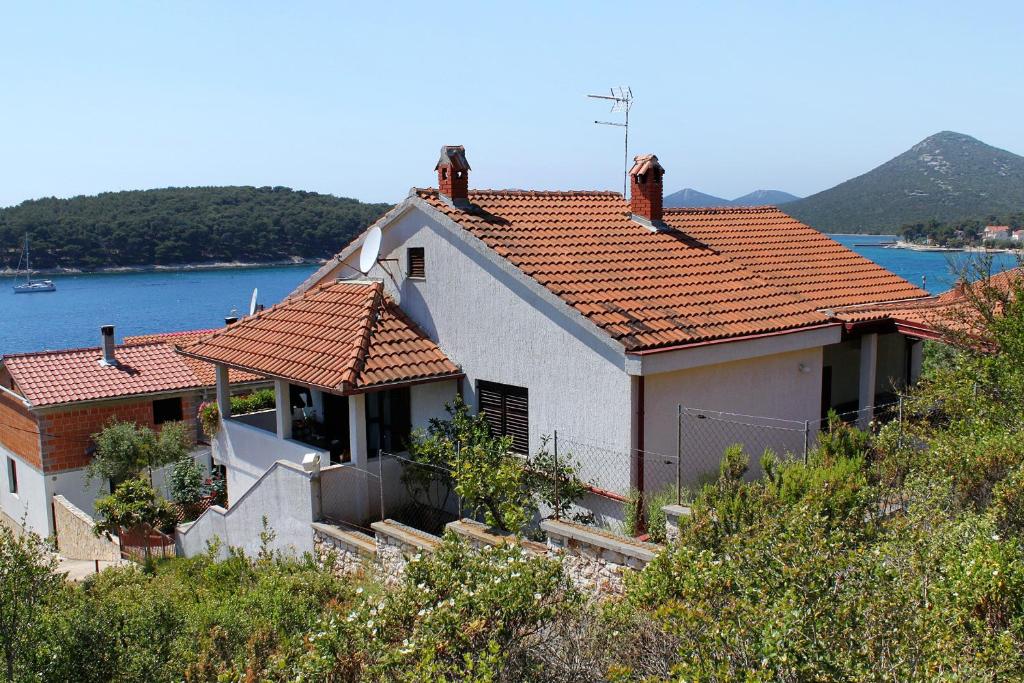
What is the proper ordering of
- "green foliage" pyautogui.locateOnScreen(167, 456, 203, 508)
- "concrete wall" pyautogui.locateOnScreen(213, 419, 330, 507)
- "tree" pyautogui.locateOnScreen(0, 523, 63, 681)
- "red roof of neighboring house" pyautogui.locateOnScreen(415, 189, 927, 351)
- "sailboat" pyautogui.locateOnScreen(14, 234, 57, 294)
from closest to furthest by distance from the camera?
"tree" pyautogui.locateOnScreen(0, 523, 63, 681) < "red roof of neighboring house" pyautogui.locateOnScreen(415, 189, 927, 351) < "concrete wall" pyautogui.locateOnScreen(213, 419, 330, 507) < "green foliage" pyautogui.locateOnScreen(167, 456, 203, 508) < "sailboat" pyautogui.locateOnScreen(14, 234, 57, 294)

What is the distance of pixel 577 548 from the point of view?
1032cm

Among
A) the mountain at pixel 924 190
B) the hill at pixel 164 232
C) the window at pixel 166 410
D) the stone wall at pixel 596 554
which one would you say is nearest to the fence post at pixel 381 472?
the stone wall at pixel 596 554

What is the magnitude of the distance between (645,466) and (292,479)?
588 centimetres

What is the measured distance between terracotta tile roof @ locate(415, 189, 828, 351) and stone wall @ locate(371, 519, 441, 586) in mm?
3879

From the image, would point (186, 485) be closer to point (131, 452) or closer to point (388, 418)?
point (131, 452)

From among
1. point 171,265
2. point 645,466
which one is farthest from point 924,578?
point 171,265

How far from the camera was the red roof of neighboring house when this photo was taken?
12922 millimetres

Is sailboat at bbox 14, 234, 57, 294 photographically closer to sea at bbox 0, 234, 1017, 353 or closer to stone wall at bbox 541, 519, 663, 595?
sea at bbox 0, 234, 1017, 353

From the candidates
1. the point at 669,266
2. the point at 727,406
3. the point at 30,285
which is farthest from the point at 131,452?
the point at 30,285

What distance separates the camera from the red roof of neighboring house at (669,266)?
12.9 m

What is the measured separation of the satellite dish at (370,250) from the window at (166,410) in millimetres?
15784

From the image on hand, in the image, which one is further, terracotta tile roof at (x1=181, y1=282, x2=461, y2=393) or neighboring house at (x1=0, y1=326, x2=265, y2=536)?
neighboring house at (x1=0, y1=326, x2=265, y2=536)

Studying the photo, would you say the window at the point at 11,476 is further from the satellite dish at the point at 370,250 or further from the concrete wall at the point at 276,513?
the satellite dish at the point at 370,250

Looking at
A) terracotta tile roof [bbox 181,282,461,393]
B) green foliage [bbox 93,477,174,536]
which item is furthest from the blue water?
terracotta tile roof [bbox 181,282,461,393]
